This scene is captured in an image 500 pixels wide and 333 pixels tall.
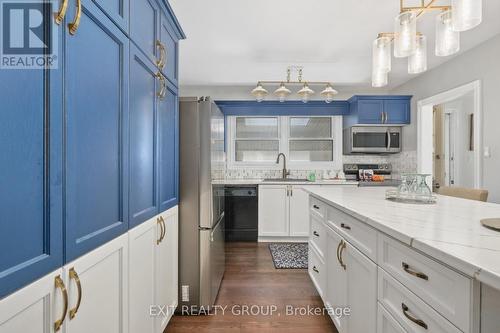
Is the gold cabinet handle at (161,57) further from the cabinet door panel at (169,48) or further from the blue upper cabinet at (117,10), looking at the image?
the blue upper cabinet at (117,10)

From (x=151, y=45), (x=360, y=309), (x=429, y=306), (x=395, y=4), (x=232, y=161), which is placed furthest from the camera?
(x=232, y=161)

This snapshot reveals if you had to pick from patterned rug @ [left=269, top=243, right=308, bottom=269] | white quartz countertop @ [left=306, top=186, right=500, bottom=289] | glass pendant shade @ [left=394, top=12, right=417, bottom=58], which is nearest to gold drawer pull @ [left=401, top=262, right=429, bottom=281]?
white quartz countertop @ [left=306, top=186, right=500, bottom=289]

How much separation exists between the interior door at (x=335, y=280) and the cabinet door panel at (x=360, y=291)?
0.08 m

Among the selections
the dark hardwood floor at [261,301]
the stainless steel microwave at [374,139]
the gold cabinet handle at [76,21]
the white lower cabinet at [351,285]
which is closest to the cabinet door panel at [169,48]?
the gold cabinet handle at [76,21]

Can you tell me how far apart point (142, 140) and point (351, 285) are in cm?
140

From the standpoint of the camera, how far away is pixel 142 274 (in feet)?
4.53

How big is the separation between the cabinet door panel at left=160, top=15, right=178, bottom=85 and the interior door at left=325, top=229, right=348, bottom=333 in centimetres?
158

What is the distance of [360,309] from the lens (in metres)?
1.34

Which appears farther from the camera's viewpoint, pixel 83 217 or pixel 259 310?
pixel 259 310

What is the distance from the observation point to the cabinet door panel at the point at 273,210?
163 inches

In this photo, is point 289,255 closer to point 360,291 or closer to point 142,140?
point 360,291

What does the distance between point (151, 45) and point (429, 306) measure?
173 centimetres

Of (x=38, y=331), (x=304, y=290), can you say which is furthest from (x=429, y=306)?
(x=304, y=290)

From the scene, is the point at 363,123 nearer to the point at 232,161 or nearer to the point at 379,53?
the point at 232,161
